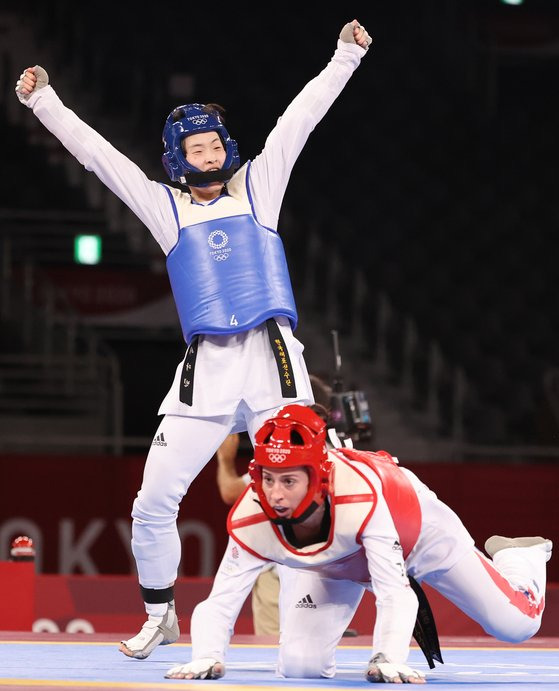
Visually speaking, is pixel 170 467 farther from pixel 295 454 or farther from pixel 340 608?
pixel 295 454

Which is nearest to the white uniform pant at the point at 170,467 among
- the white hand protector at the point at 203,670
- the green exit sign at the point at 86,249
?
the white hand protector at the point at 203,670

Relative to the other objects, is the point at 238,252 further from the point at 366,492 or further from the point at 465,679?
the point at 465,679

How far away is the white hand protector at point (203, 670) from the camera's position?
4.32 meters

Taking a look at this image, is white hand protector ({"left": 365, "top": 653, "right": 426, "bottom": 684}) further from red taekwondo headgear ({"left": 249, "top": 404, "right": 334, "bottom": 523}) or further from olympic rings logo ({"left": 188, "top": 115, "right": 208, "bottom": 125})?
olympic rings logo ({"left": 188, "top": 115, "right": 208, "bottom": 125})

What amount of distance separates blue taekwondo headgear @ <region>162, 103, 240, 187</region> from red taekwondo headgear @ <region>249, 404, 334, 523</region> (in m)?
1.33

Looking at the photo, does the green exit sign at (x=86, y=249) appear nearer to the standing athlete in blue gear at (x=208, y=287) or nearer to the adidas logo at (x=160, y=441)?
the standing athlete in blue gear at (x=208, y=287)

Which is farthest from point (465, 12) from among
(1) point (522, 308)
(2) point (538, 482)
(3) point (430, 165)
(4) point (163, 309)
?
(2) point (538, 482)

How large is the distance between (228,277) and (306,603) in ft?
4.07

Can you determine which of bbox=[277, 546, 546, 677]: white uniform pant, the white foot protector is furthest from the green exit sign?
bbox=[277, 546, 546, 677]: white uniform pant

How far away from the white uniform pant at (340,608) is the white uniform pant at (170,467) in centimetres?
52

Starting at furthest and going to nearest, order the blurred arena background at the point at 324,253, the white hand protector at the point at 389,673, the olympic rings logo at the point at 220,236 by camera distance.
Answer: the blurred arena background at the point at 324,253 → the olympic rings logo at the point at 220,236 → the white hand protector at the point at 389,673

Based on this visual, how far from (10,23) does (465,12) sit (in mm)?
5973

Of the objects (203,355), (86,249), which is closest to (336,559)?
(203,355)

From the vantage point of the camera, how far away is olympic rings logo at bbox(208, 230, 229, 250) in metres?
5.32
